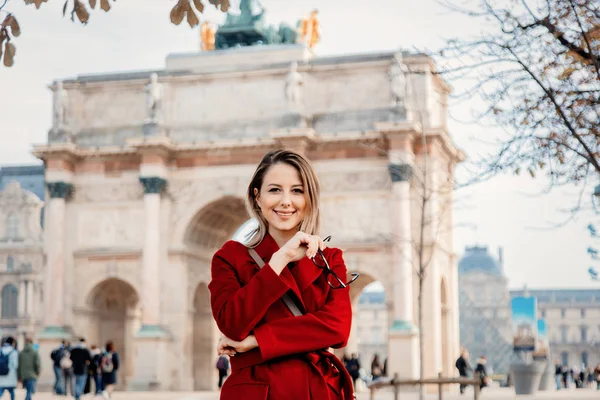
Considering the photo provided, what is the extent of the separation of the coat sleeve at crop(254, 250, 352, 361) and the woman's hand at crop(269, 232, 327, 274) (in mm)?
197

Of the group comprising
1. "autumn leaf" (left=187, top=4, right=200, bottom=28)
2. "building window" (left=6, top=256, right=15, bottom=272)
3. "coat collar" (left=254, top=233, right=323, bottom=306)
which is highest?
"building window" (left=6, top=256, right=15, bottom=272)

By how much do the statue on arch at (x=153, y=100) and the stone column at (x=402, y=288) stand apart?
8217mm

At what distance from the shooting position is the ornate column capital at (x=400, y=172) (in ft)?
121

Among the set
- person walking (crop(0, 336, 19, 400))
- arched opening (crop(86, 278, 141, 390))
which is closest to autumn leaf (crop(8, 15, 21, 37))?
person walking (crop(0, 336, 19, 400))

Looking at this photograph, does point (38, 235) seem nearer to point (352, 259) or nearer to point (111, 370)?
point (352, 259)

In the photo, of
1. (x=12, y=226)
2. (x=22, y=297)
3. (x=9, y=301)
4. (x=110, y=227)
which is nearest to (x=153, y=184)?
(x=110, y=227)

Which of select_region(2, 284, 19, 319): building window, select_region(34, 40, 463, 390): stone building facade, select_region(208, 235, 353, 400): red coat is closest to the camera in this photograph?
select_region(208, 235, 353, 400): red coat

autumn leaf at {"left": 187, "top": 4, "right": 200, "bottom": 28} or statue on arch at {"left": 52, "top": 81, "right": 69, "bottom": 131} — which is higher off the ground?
statue on arch at {"left": 52, "top": 81, "right": 69, "bottom": 131}

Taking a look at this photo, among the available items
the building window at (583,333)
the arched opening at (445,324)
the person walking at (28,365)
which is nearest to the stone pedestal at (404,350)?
the arched opening at (445,324)

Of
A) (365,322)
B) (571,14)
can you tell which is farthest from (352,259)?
(365,322)

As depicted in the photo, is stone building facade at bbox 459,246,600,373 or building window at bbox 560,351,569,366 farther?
building window at bbox 560,351,569,366

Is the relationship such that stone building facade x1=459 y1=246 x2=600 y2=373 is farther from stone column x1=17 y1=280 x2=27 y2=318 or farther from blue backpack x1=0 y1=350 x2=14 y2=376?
blue backpack x1=0 y1=350 x2=14 y2=376

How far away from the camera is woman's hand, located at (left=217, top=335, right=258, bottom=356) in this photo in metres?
4.13

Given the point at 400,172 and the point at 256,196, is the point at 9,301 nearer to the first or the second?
the point at 400,172
